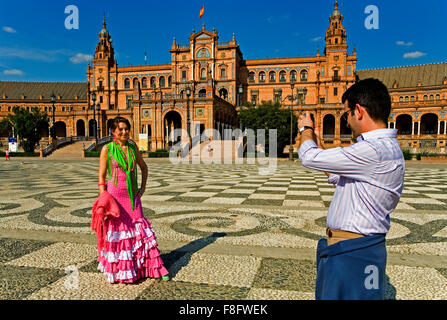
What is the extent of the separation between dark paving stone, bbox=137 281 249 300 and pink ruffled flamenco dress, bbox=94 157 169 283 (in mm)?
206

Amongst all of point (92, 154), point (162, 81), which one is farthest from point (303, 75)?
point (92, 154)

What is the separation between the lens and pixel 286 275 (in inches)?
134

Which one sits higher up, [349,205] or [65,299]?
[349,205]

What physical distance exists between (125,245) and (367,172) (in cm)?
257

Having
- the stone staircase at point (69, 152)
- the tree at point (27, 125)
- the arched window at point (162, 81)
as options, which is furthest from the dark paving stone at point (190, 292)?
the arched window at point (162, 81)

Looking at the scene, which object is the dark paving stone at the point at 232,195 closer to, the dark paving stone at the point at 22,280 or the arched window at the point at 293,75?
the dark paving stone at the point at 22,280

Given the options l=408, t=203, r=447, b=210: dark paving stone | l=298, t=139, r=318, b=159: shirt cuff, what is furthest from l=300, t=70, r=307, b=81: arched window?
l=298, t=139, r=318, b=159: shirt cuff

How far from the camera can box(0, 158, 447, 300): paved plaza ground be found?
10.0 ft

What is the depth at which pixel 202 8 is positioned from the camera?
51.7 m

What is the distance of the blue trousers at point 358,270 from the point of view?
1.78 meters

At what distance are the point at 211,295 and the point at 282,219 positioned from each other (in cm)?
336

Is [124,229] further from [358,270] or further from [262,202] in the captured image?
[262,202]
